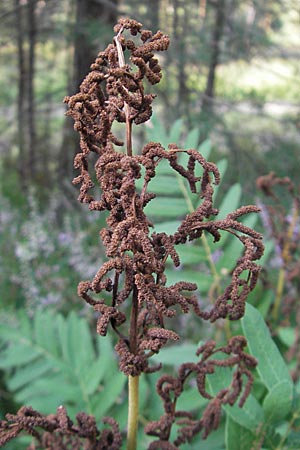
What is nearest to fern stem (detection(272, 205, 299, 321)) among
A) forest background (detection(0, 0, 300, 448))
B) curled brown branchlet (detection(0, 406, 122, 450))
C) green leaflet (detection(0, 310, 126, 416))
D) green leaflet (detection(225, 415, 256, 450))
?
forest background (detection(0, 0, 300, 448))

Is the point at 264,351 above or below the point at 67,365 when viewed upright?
above

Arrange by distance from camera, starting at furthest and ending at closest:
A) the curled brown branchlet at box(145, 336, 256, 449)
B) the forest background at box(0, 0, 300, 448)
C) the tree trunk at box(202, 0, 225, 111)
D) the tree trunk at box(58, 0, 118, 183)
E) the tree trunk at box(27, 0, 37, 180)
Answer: the tree trunk at box(27, 0, 37, 180)
the tree trunk at box(202, 0, 225, 111)
the tree trunk at box(58, 0, 118, 183)
the forest background at box(0, 0, 300, 448)
the curled brown branchlet at box(145, 336, 256, 449)

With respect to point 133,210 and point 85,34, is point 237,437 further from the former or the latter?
point 85,34

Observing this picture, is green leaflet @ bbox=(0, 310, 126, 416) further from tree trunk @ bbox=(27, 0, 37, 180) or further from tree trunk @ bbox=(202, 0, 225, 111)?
tree trunk @ bbox=(27, 0, 37, 180)

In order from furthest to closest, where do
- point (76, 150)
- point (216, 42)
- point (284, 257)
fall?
point (216, 42) < point (76, 150) < point (284, 257)

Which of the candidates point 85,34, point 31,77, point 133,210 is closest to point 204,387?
point 133,210

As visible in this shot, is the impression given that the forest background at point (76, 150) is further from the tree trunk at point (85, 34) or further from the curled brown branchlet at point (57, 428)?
the curled brown branchlet at point (57, 428)

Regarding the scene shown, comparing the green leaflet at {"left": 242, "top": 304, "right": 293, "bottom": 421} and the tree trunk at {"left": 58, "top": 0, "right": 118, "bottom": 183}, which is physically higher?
the tree trunk at {"left": 58, "top": 0, "right": 118, "bottom": 183}

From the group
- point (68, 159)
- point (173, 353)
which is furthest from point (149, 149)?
point (68, 159)

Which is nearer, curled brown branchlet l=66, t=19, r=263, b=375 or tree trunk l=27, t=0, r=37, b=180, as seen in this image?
curled brown branchlet l=66, t=19, r=263, b=375

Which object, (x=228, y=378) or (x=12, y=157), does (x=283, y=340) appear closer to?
(x=228, y=378)

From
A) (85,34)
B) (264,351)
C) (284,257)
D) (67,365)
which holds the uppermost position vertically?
(85,34)
